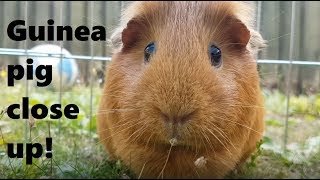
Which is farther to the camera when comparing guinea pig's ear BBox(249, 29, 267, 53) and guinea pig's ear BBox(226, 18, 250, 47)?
guinea pig's ear BBox(249, 29, 267, 53)

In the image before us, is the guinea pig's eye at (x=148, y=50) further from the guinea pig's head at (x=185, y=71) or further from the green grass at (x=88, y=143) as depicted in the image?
the green grass at (x=88, y=143)

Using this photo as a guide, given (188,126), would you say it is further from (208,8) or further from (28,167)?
(28,167)

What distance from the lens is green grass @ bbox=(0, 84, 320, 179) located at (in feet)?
5.27

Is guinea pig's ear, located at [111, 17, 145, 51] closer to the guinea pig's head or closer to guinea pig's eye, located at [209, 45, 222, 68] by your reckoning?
the guinea pig's head

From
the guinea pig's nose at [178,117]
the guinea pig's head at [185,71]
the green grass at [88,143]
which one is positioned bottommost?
the green grass at [88,143]

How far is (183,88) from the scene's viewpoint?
1.52 meters

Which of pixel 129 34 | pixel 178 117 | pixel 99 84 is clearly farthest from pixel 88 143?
pixel 178 117

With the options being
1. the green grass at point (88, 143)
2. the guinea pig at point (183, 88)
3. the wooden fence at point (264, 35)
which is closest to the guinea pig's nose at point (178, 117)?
the guinea pig at point (183, 88)

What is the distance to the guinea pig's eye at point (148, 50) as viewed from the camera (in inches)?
69.4

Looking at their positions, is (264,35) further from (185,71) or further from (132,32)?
(185,71)

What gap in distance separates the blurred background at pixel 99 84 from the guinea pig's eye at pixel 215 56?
474 mm

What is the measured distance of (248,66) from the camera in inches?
76.5

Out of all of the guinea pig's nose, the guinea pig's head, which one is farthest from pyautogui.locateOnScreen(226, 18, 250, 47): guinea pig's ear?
the guinea pig's nose

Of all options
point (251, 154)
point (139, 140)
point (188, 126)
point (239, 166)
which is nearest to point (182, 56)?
point (188, 126)
